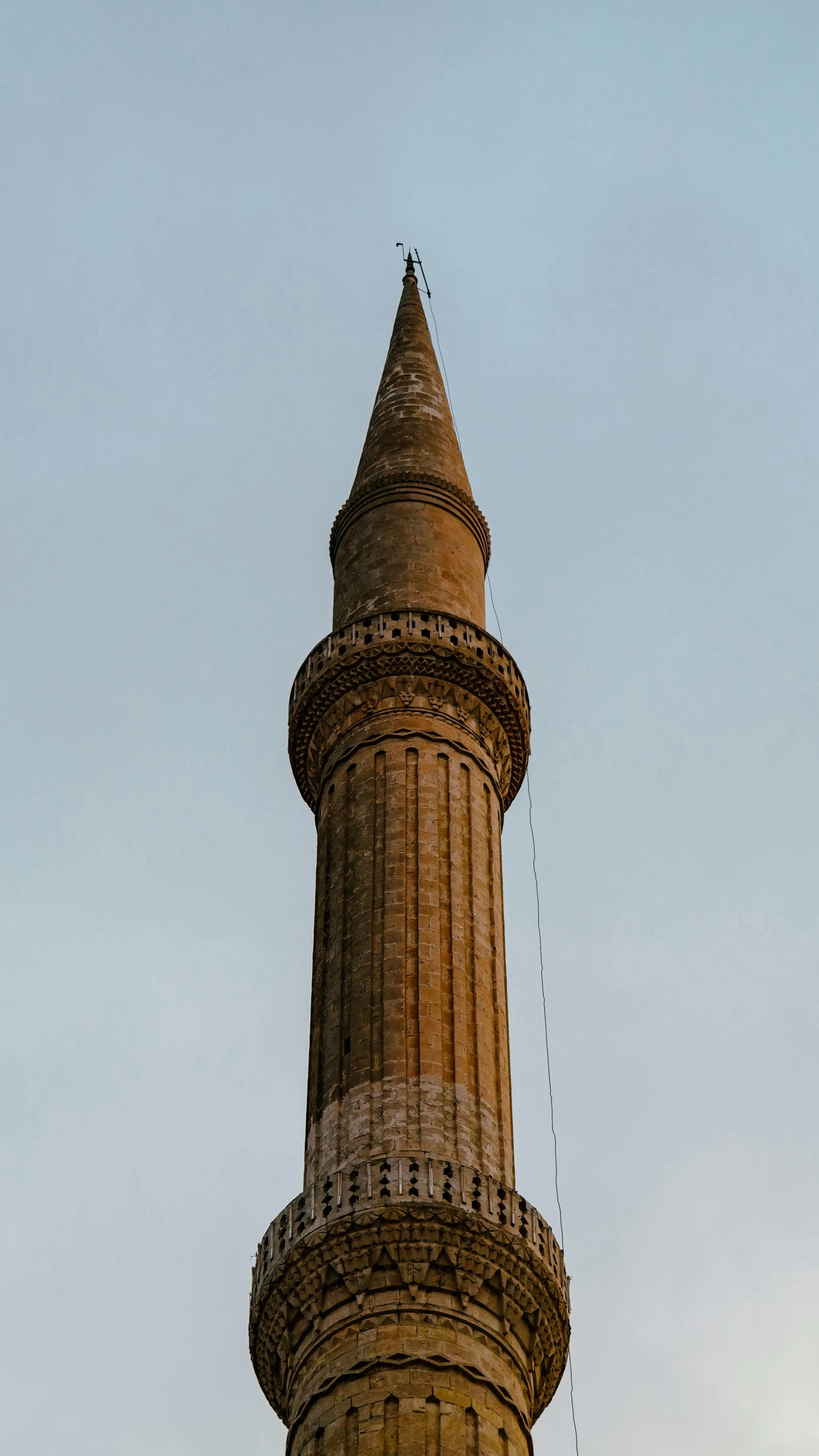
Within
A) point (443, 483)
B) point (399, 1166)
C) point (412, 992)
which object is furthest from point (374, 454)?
point (399, 1166)

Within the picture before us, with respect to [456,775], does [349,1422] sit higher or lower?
lower

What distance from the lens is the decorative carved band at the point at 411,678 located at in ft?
83.8

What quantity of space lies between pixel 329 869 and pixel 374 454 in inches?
297

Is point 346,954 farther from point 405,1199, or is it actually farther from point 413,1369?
point 413,1369

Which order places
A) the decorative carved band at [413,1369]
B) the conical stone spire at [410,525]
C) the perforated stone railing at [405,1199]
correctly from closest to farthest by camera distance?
1. the decorative carved band at [413,1369]
2. the perforated stone railing at [405,1199]
3. the conical stone spire at [410,525]

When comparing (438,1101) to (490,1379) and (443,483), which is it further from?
(443,483)

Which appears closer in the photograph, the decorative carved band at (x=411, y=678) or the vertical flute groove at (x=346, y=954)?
the vertical flute groove at (x=346, y=954)

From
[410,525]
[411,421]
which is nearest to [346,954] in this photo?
[410,525]

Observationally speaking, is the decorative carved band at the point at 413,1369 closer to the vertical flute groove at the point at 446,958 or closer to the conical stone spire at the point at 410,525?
the vertical flute groove at the point at 446,958

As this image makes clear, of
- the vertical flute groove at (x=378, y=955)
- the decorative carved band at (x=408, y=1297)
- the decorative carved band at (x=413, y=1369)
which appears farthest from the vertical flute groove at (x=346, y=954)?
the decorative carved band at (x=413, y=1369)

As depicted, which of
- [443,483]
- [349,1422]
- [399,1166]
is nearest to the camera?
[349,1422]

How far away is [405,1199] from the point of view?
20.3 meters

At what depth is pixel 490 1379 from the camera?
64.7 ft

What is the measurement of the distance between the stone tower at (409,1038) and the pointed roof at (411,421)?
0.12 m
